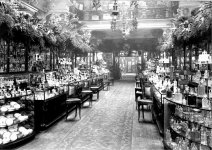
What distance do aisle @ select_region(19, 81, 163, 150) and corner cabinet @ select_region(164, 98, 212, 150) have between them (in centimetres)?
49

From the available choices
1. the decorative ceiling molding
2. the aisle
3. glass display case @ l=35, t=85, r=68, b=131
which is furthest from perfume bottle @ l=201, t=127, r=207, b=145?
the decorative ceiling molding

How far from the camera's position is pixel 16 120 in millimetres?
4367

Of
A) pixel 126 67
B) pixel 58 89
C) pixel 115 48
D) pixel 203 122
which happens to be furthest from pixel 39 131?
pixel 126 67

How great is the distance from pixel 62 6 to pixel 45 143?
914 cm

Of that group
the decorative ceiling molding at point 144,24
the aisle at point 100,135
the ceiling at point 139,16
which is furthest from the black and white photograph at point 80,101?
the decorative ceiling molding at point 144,24

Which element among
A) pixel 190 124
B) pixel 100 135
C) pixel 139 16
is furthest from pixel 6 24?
pixel 139 16

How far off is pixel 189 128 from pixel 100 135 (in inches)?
81.5

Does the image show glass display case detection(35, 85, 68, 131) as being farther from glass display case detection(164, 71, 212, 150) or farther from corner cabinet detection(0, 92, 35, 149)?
glass display case detection(164, 71, 212, 150)

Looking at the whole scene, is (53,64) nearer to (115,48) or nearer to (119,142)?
(119,142)

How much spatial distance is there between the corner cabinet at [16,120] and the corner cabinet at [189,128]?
2722 mm

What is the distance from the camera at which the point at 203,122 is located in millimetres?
3436

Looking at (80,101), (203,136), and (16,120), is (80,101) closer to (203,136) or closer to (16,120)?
(16,120)

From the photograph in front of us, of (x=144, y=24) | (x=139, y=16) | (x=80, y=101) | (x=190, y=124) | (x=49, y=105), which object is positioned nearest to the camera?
(x=190, y=124)

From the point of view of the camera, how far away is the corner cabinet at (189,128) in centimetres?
338
